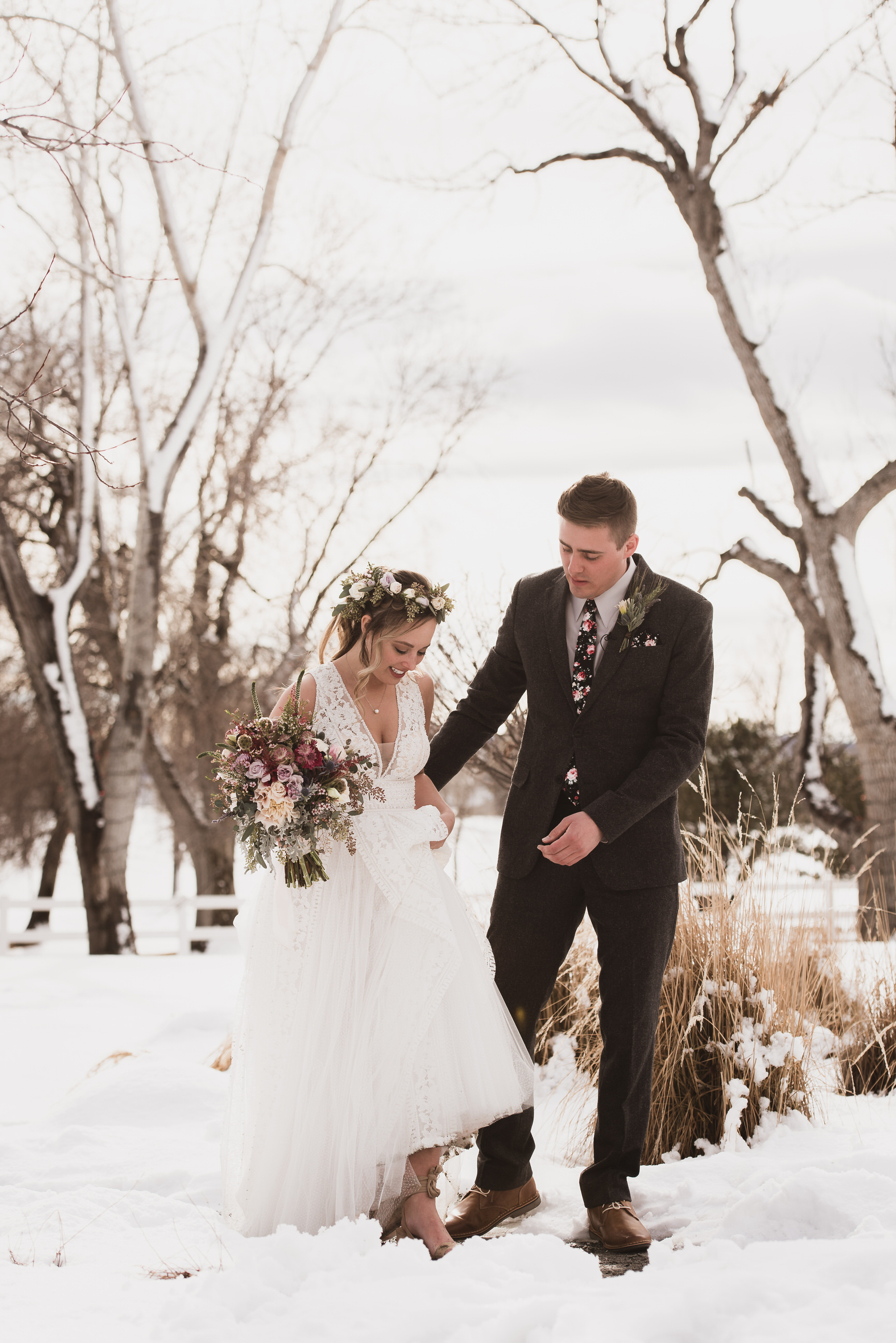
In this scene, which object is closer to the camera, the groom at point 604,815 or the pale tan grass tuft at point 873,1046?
the groom at point 604,815

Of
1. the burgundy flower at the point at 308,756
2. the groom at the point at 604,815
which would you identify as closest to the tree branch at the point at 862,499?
the groom at the point at 604,815

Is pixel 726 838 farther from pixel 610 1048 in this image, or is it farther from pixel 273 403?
pixel 273 403

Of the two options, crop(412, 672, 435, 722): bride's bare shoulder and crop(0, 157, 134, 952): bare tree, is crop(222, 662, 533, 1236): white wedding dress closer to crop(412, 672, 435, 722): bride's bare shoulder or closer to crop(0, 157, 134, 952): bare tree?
crop(412, 672, 435, 722): bride's bare shoulder

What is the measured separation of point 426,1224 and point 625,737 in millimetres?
1426

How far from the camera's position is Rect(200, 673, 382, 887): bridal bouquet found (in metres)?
2.87

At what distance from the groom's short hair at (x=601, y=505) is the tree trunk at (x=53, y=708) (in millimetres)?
8359

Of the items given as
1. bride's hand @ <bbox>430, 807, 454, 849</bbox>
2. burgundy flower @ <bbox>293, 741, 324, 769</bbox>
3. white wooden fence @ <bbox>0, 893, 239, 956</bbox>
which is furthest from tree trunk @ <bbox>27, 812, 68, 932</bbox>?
burgundy flower @ <bbox>293, 741, 324, 769</bbox>

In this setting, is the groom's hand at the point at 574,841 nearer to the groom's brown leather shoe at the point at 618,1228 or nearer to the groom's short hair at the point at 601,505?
the groom's short hair at the point at 601,505

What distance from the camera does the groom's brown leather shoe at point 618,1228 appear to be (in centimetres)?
295

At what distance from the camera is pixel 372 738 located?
3.25 metres

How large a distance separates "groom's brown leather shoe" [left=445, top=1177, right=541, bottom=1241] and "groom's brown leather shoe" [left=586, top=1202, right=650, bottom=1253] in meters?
0.26

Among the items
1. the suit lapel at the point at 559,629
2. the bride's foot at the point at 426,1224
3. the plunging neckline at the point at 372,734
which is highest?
the suit lapel at the point at 559,629

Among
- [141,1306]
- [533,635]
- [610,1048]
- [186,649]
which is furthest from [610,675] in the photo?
[186,649]

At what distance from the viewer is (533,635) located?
3.38 meters
